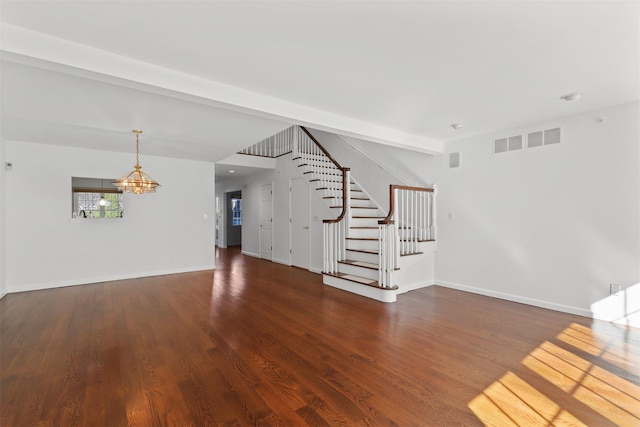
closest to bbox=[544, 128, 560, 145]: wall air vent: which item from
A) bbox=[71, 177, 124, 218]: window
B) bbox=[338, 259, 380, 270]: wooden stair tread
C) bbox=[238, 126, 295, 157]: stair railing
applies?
bbox=[338, 259, 380, 270]: wooden stair tread

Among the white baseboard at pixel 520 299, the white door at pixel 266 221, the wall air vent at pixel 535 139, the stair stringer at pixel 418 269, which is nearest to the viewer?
the white baseboard at pixel 520 299

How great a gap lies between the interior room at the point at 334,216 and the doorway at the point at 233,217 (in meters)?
4.87

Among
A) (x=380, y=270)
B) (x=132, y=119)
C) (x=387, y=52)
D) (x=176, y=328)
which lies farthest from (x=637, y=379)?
(x=132, y=119)

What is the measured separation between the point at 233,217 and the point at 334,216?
6677 mm

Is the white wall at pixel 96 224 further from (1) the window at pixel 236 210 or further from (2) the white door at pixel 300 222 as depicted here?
(1) the window at pixel 236 210

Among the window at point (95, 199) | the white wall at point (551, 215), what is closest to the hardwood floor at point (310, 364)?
the white wall at point (551, 215)

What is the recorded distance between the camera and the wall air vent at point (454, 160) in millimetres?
5020

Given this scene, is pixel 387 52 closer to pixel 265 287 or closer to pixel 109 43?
pixel 109 43

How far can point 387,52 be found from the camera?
2.32m

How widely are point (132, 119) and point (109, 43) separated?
168 centimetres

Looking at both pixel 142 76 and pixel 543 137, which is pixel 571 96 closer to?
pixel 543 137

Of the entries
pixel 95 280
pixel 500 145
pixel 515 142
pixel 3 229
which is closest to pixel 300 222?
pixel 95 280

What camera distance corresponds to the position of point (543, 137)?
4.04 meters

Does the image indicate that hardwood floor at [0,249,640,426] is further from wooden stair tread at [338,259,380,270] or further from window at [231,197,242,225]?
window at [231,197,242,225]
